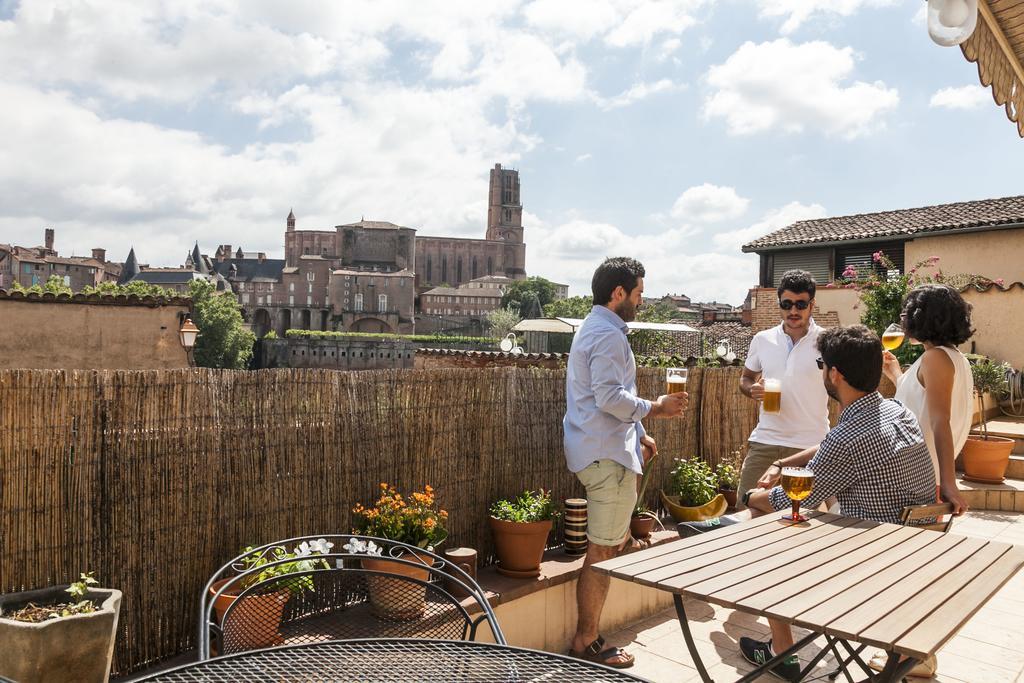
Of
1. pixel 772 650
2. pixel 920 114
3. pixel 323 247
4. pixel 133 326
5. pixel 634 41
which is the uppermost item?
pixel 323 247

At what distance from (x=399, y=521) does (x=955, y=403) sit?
8.55ft

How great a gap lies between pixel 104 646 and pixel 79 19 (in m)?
5.07

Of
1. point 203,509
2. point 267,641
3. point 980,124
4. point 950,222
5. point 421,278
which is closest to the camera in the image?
point 267,641

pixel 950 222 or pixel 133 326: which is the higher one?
pixel 950 222

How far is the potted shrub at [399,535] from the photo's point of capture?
10.1ft

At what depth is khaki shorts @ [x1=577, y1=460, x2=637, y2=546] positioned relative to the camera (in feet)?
11.2

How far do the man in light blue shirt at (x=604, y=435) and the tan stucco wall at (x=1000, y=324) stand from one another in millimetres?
12510

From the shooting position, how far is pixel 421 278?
379 feet

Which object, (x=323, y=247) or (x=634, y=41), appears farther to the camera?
(x=323, y=247)

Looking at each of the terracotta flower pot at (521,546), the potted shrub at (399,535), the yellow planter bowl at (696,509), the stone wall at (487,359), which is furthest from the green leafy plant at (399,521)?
the stone wall at (487,359)

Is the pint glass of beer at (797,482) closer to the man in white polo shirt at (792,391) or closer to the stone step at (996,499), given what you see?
the man in white polo shirt at (792,391)

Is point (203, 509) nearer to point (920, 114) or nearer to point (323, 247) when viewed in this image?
point (920, 114)

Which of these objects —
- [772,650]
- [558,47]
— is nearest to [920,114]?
[558,47]

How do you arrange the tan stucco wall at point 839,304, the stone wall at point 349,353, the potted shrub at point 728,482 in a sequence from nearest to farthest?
the potted shrub at point 728,482 < the tan stucco wall at point 839,304 < the stone wall at point 349,353
